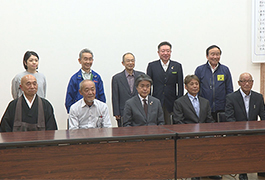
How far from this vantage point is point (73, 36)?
4.72m

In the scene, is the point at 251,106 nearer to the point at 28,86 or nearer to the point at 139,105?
the point at 139,105

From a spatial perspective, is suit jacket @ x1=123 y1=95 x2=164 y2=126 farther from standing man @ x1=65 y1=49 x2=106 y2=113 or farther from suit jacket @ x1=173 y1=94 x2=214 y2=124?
standing man @ x1=65 y1=49 x2=106 y2=113

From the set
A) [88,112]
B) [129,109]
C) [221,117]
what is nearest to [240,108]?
[221,117]

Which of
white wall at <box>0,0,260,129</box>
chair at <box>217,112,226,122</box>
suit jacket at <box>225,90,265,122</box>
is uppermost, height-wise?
white wall at <box>0,0,260,129</box>

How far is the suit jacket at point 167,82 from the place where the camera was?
4125 millimetres

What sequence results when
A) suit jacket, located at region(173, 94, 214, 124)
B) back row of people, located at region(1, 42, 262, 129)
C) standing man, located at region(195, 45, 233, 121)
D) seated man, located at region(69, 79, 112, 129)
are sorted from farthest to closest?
standing man, located at region(195, 45, 233, 121)
back row of people, located at region(1, 42, 262, 129)
suit jacket, located at region(173, 94, 214, 124)
seated man, located at region(69, 79, 112, 129)

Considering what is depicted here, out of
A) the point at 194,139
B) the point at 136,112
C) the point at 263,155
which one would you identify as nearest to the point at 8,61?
the point at 136,112

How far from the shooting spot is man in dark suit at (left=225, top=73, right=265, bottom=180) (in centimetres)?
371

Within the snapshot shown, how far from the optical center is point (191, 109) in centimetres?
356

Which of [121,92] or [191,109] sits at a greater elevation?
[121,92]

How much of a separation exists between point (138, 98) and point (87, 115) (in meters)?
0.55

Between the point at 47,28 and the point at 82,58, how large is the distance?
3.75 feet

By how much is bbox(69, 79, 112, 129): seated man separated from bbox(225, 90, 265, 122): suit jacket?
1388 mm

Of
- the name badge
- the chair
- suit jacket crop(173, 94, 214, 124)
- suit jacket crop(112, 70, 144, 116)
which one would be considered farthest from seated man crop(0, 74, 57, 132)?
the name badge
